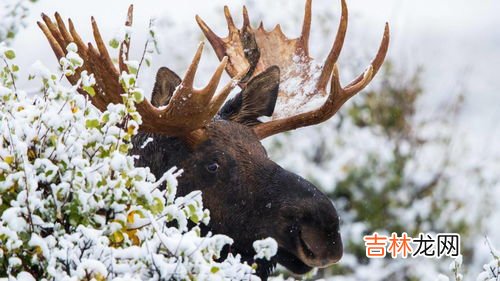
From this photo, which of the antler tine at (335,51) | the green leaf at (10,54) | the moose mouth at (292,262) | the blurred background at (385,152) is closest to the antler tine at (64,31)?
the green leaf at (10,54)

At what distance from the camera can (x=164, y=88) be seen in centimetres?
537

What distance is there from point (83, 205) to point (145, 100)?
1.62m

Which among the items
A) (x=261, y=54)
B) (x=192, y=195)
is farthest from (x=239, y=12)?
(x=192, y=195)

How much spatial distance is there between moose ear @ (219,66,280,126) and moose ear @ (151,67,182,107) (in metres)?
0.29

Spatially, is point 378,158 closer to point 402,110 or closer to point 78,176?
point 402,110

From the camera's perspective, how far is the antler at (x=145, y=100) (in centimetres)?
483

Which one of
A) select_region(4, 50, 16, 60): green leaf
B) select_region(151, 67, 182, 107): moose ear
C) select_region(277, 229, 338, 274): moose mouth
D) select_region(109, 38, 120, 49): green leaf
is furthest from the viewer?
select_region(151, 67, 182, 107): moose ear

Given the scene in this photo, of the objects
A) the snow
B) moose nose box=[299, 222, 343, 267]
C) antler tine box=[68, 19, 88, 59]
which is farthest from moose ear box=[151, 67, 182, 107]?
the snow

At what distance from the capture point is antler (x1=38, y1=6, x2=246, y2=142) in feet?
15.8

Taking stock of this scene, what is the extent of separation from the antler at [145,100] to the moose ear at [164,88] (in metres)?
0.31

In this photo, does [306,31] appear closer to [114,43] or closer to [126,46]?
[126,46]

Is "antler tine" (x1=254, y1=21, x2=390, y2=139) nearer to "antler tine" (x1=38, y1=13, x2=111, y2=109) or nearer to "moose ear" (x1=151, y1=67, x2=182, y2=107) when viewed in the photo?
"moose ear" (x1=151, y1=67, x2=182, y2=107)

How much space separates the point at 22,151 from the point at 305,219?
1655 millimetres

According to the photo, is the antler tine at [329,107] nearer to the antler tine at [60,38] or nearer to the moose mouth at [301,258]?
the moose mouth at [301,258]
